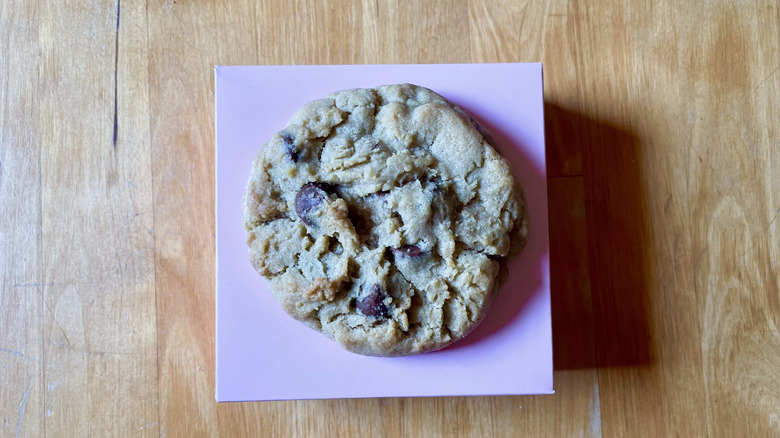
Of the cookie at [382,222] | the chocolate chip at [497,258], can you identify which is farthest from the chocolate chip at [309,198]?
the chocolate chip at [497,258]

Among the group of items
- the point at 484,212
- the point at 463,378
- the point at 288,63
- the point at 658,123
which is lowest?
the point at 463,378

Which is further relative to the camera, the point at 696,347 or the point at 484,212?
the point at 696,347

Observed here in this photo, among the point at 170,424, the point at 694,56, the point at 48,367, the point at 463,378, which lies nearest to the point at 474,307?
the point at 463,378

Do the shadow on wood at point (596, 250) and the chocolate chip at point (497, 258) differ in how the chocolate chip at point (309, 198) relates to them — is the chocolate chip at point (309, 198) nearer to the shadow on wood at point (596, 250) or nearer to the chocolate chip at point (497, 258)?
the chocolate chip at point (497, 258)

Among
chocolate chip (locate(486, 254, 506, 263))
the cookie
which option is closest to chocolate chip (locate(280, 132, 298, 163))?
the cookie

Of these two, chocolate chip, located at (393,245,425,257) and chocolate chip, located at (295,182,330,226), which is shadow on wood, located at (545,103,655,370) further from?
chocolate chip, located at (295,182,330,226)

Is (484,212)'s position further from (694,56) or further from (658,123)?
(694,56)
